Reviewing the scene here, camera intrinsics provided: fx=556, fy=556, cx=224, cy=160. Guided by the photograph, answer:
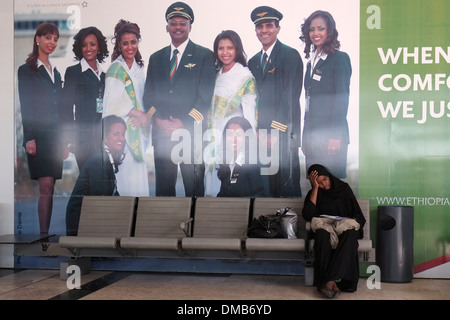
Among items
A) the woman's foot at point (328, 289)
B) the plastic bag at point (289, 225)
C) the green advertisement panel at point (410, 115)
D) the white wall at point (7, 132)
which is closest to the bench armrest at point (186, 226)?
the plastic bag at point (289, 225)

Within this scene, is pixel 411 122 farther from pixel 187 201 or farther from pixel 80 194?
pixel 80 194

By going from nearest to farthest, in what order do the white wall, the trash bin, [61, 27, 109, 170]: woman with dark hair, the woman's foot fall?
the woman's foot
the trash bin
[61, 27, 109, 170]: woman with dark hair
the white wall

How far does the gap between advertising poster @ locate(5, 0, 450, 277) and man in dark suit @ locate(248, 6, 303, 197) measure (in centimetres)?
2

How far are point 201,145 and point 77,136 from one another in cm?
162

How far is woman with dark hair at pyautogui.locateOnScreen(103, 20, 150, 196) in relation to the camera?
7016mm

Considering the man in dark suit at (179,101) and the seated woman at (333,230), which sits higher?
the man in dark suit at (179,101)

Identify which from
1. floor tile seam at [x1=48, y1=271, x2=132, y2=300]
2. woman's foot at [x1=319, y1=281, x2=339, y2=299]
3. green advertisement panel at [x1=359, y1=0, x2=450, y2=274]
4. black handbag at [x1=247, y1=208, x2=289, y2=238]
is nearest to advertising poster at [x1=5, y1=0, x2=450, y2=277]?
green advertisement panel at [x1=359, y1=0, x2=450, y2=274]

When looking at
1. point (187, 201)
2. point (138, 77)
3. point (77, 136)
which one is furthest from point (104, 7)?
point (187, 201)

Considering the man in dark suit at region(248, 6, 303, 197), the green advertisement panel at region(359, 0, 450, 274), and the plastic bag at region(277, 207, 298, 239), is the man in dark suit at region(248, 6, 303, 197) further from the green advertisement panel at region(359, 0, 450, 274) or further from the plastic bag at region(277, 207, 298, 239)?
the green advertisement panel at region(359, 0, 450, 274)

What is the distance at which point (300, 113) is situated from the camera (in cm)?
681

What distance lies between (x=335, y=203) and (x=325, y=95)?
141 cm

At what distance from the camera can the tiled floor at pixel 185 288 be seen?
555 centimetres

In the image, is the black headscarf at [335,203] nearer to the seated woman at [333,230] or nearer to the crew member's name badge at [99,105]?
the seated woman at [333,230]

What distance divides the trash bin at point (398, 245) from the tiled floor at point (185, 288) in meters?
0.12
